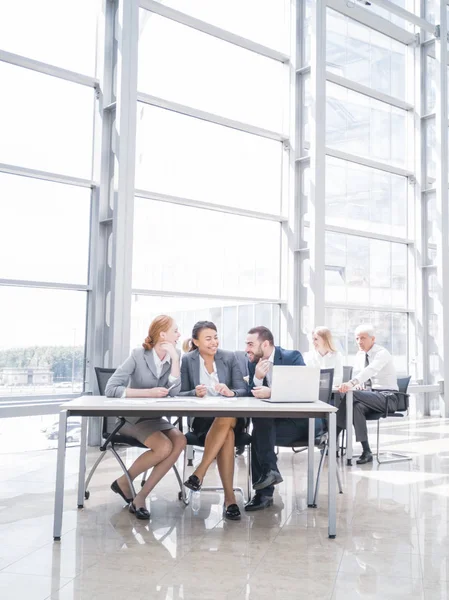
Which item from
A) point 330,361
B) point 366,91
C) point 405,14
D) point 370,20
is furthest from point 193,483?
point 405,14

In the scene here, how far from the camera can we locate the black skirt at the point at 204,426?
415cm

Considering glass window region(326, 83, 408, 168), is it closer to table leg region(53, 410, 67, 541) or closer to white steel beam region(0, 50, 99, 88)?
white steel beam region(0, 50, 99, 88)

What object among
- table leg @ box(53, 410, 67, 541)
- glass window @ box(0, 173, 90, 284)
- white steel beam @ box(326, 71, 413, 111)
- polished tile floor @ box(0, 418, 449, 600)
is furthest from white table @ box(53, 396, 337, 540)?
white steel beam @ box(326, 71, 413, 111)

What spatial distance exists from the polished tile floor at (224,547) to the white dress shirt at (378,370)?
117 cm

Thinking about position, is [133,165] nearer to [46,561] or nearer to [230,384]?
[230,384]

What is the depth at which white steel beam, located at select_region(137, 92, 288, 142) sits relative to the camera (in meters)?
6.96

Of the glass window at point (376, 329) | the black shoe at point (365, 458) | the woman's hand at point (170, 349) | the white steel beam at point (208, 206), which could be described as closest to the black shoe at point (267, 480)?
the woman's hand at point (170, 349)

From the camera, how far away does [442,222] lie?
9531 mm

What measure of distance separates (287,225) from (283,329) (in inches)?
53.0

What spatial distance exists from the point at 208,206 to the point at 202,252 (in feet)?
1.78

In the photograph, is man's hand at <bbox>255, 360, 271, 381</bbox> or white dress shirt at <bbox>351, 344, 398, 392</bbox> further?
white dress shirt at <bbox>351, 344, 398, 392</bbox>

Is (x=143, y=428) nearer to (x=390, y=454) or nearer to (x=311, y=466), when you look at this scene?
(x=311, y=466)

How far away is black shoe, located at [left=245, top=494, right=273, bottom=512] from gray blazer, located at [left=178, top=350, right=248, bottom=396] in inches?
28.7

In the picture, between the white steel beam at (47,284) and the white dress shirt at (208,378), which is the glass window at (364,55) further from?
the white dress shirt at (208,378)
